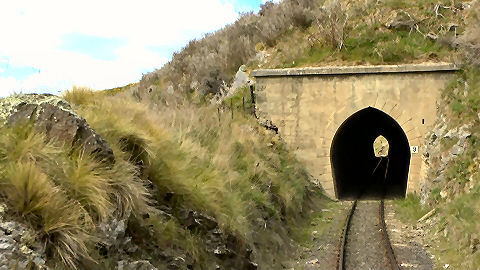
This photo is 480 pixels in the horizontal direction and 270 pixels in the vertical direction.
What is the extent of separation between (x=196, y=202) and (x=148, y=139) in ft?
3.60

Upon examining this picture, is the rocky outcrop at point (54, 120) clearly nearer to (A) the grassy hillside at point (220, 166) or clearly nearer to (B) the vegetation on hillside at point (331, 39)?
(A) the grassy hillside at point (220, 166)

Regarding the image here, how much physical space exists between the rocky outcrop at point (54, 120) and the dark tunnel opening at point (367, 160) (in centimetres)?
1532

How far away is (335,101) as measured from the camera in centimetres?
1991

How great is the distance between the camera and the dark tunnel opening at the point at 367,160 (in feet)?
70.8

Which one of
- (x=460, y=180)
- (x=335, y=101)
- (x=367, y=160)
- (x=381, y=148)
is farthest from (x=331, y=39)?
(x=381, y=148)

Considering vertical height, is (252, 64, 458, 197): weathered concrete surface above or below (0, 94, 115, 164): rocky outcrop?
below

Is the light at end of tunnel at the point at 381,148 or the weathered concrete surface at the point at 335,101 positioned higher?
the weathered concrete surface at the point at 335,101

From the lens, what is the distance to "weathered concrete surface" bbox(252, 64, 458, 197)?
18875 mm

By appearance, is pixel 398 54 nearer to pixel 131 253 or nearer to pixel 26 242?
pixel 131 253

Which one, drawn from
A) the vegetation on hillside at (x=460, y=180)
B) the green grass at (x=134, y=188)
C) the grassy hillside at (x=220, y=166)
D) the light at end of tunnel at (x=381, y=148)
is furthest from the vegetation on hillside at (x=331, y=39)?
the light at end of tunnel at (x=381, y=148)

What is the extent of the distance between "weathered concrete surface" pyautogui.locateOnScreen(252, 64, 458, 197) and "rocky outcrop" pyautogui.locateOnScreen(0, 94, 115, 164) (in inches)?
592

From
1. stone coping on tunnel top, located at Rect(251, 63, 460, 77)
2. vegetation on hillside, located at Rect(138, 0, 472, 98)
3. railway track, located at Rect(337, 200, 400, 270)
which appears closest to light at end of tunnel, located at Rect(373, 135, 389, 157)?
vegetation on hillside, located at Rect(138, 0, 472, 98)

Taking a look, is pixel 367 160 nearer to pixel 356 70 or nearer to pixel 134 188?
pixel 356 70

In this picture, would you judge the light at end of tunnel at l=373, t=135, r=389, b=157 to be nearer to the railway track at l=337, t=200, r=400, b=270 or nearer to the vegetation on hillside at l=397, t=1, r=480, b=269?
the vegetation on hillside at l=397, t=1, r=480, b=269
